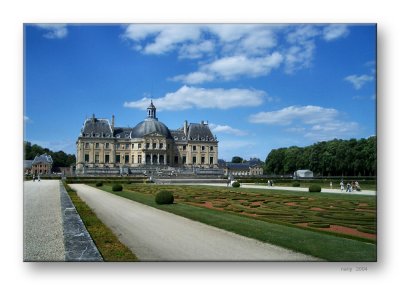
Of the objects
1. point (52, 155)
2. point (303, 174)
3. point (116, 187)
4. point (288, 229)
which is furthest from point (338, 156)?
point (303, 174)

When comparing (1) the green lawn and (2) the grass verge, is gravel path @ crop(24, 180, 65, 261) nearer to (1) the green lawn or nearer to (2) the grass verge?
(2) the grass verge

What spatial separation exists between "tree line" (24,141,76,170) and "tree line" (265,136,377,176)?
6603 millimetres

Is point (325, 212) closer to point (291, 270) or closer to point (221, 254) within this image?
point (291, 270)

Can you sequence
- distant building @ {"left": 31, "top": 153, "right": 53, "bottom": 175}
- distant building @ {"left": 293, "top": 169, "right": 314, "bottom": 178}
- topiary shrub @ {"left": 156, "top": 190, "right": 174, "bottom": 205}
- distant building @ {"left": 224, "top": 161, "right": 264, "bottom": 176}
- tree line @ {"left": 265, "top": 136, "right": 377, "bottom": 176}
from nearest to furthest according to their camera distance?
tree line @ {"left": 265, "top": 136, "right": 377, "bottom": 176}, distant building @ {"left": 31, "top": 153, "right": 53, "bottom": 175}, topiary shrub @ {"left": 156, "top": 190, "right": 174, "bottom": 205}, distant building @ {"left": 224, "top": 161, "right": 264, "bottom": 176}, distant building @ {"left": 293, "top": 169, "right": 314, "bottom": 178}

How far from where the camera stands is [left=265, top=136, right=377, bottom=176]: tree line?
37.7ft

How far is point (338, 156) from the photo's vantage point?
1805 centimetres

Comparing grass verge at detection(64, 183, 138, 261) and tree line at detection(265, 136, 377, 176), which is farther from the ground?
tree line at detection(265, 136, 377, 176)

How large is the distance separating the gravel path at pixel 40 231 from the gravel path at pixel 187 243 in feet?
4.47

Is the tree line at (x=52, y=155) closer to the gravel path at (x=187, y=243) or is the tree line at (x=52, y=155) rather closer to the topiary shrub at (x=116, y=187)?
the gravel path at (x=187, y=243)

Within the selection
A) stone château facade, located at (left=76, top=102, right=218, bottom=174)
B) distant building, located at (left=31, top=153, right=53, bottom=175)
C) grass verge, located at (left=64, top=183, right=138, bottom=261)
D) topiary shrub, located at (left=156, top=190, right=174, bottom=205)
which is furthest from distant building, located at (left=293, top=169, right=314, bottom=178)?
grass verge, located at (left=64, top=183, right=138, bottom=261)

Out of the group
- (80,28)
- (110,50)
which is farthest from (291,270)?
(80,28)

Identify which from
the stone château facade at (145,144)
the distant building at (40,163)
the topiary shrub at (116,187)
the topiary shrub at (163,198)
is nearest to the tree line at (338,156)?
the stone château facade at (145,144)

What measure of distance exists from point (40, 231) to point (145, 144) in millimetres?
11382
